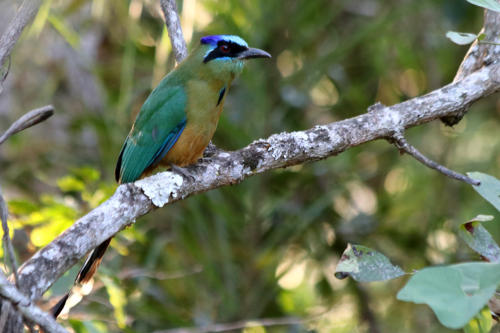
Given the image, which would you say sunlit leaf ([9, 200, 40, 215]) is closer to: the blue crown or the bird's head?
the bird's head

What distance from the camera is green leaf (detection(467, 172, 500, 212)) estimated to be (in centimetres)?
199

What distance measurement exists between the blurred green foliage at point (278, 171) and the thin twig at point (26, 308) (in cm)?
167

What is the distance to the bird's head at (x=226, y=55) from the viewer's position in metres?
3.37

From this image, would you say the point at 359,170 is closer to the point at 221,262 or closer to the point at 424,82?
the point at 424,82

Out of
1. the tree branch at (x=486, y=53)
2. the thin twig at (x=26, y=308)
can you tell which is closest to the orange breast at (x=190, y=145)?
the tree branch at (x=486, y=53)

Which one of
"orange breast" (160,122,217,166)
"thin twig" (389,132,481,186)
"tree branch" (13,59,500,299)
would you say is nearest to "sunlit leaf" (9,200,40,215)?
"orange breast" (160,122,217,166)

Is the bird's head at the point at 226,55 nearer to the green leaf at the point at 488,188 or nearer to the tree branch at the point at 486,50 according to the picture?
the tree branch at the point at 486,50

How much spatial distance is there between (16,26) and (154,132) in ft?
4.84

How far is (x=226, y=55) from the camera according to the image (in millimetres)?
3408

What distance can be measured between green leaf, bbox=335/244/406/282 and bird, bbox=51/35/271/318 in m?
1.43

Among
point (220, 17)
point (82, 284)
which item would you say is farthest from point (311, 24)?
point (82, 284)

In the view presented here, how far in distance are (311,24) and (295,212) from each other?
138 cm

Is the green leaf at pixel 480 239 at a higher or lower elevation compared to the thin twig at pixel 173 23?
lower

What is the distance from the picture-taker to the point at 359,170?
5203 mm
